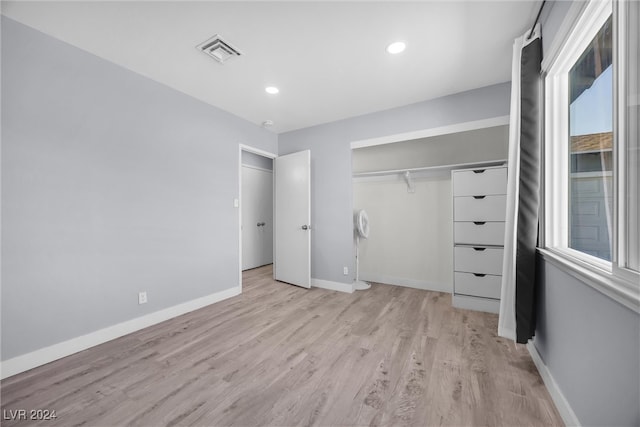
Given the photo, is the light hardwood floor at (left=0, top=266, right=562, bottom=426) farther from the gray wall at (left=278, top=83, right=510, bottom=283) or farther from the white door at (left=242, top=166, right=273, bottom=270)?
the white door at (left=242, top=166, right=273, bottom=270)

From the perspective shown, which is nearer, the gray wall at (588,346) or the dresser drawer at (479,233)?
the gray wall at (588,346)

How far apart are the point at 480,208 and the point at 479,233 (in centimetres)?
28

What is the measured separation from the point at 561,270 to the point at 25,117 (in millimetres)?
3610

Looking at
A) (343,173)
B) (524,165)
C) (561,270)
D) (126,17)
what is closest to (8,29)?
(126,17)

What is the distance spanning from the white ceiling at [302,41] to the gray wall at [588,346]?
56 cm

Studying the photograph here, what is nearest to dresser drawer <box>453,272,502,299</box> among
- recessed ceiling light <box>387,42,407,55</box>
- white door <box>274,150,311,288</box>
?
white door <box>274,150,311,288</box>

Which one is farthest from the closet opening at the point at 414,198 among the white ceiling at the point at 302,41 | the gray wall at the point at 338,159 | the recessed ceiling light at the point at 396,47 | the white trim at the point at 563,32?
the white trim at the point at 563,32

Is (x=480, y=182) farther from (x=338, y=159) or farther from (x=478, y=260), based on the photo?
(x=338, y=159)

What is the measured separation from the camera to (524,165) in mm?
1735

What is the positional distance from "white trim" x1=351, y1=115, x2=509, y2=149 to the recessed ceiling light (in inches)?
45.7

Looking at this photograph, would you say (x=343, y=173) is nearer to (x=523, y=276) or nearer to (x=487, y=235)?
(x=487, y=235)

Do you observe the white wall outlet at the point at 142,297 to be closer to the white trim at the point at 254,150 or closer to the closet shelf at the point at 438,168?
the white trim at the point at 254,150

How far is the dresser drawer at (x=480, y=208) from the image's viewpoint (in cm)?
266

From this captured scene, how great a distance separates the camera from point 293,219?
12.6ft
